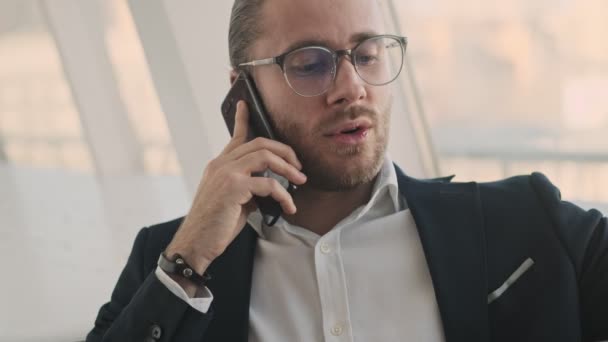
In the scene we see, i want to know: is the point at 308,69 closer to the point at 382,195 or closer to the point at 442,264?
the point at 382,195

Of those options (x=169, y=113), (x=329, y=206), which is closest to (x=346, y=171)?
(x=329, y=206)

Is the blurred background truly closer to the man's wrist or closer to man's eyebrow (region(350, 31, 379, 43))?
the man's wrist

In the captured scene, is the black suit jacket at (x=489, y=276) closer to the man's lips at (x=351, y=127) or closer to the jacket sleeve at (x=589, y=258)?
the jacket sleeve at (x=589, y=258)

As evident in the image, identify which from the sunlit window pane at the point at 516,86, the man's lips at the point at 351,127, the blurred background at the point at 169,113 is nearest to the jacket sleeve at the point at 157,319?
the man's lips at the point at 351,127

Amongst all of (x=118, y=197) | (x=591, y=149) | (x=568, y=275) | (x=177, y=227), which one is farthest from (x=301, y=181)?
(x=118, y=197)

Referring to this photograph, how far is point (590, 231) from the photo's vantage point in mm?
1580

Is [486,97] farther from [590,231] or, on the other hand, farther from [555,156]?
[590,231]

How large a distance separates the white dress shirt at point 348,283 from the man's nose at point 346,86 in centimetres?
21

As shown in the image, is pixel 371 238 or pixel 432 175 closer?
pixel 371 238

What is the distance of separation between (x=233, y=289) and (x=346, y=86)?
498 mm

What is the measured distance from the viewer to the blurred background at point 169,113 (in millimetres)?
3145

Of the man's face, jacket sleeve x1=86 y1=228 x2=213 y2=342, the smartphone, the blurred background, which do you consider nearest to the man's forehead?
the man's face

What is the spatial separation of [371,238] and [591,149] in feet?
8.55

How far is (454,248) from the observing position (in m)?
1.64
